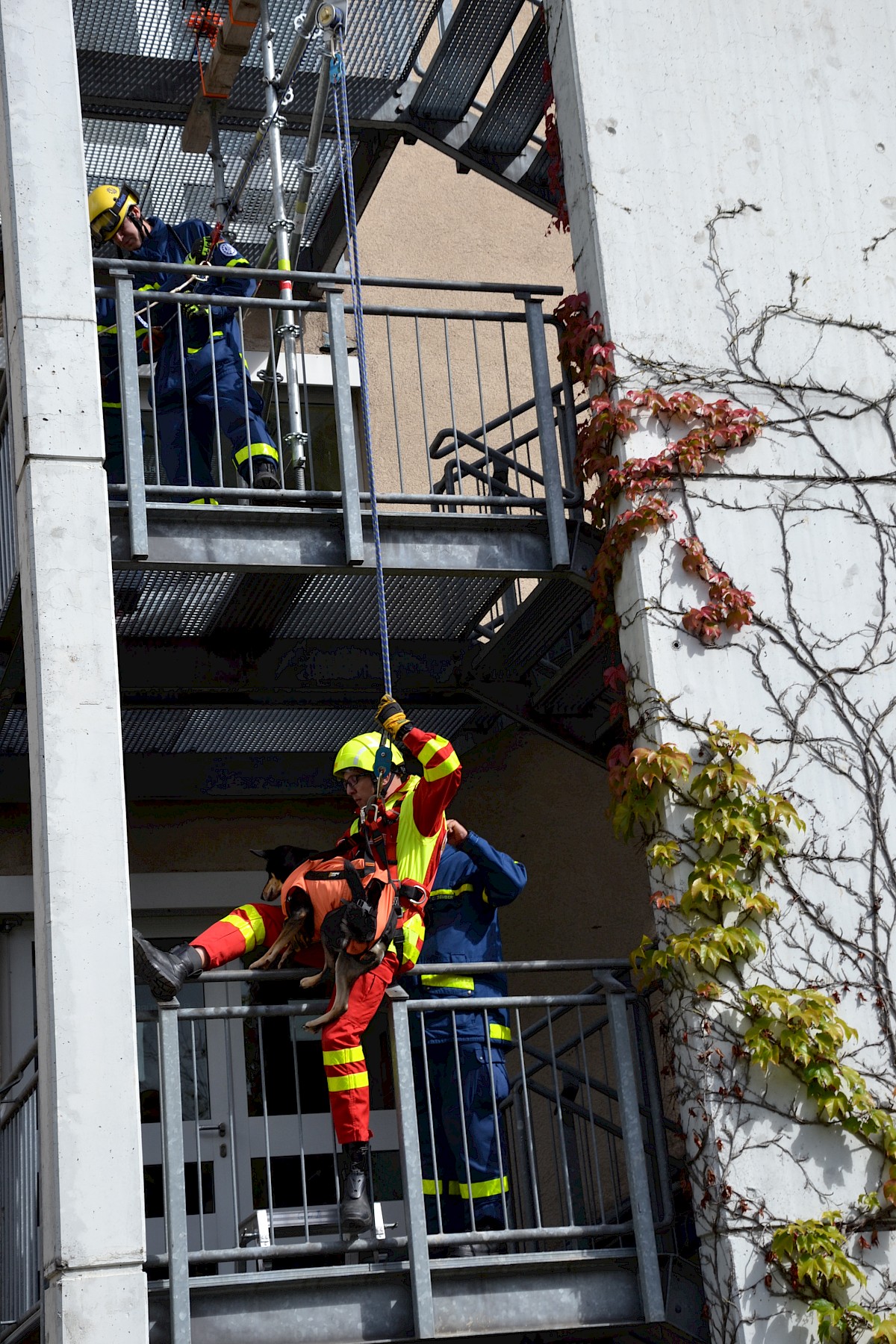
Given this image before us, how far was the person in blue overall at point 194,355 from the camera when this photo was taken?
796 cm

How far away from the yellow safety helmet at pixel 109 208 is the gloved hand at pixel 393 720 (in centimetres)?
307

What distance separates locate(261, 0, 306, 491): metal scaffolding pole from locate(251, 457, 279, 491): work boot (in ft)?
0.57

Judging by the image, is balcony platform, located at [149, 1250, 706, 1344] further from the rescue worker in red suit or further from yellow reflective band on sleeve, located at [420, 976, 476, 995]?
yellow reflective band on sleeve, located at [420, 976, 476, 995]

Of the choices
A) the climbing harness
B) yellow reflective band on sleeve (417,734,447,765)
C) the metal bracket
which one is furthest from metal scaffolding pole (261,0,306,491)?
yellow reflective band on sleeve (417,734,447,765)

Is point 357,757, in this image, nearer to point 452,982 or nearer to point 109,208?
point 452,982

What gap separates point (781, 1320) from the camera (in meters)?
6.70

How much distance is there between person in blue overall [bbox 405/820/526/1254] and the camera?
691 cm

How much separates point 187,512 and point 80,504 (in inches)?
32.3

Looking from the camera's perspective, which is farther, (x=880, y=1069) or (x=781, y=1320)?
(x=880, y=1069)

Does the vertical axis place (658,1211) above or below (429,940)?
below

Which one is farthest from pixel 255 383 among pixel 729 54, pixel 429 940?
pixel 429 940

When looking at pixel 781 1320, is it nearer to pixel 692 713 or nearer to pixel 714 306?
pixel 692 713

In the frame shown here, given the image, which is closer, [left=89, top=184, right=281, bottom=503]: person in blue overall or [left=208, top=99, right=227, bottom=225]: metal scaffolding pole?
[left=89, top=184, right=281, bottom=503]: person in blue overall

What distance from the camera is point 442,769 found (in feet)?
22.3
